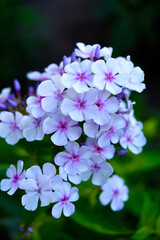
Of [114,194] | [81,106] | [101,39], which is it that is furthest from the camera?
[101,39]

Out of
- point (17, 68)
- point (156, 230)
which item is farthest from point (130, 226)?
point (17, 68)

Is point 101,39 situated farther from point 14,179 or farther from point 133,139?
point 14,179

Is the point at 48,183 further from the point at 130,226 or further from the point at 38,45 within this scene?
the point at 38,45

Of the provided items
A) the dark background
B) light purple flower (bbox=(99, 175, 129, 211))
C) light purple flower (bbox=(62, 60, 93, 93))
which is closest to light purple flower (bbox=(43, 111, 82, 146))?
light purple flower (bbox=(62, 60, 93, 93))

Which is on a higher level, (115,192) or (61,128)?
(61,128)

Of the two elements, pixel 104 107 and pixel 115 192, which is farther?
pixel 115 192

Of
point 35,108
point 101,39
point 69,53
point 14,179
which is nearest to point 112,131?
point 35,108
